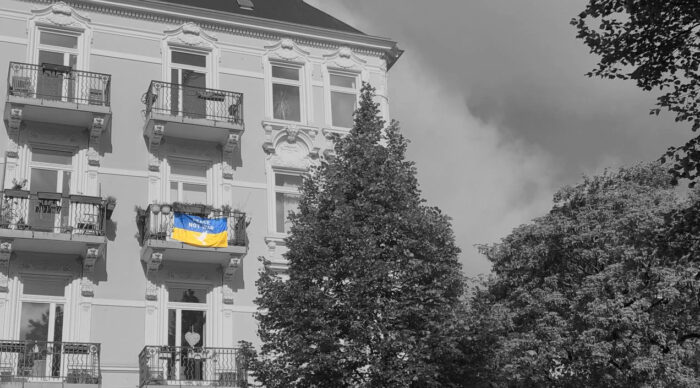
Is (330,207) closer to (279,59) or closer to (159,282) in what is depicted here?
(159,282)

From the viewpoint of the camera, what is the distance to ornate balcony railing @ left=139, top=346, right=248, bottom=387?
22.8 m

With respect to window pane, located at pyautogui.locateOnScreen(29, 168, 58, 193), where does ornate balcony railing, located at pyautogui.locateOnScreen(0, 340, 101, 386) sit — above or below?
below

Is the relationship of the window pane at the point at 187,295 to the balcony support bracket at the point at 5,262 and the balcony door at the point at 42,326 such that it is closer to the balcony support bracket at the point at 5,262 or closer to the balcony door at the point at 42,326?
the balcony door at the point at 42,326

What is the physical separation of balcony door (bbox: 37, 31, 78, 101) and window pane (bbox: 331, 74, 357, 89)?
306 inches

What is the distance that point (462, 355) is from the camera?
60.7 feet

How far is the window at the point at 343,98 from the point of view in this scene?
28.3 m

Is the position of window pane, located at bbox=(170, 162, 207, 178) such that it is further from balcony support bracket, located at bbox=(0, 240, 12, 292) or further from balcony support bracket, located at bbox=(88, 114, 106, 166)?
balcony support bracket, located at bbox=(0, 240, 12, 292)

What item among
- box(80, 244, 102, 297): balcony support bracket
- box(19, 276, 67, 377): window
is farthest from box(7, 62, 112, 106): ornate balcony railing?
box(19, 276, 67, 377): window

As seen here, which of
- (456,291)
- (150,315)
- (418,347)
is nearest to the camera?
(418,347)

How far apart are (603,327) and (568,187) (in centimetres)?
570

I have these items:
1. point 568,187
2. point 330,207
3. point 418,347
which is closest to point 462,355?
point 418,347

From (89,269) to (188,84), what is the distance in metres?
6.39

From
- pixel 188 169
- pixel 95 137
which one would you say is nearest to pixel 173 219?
pixel 188 169

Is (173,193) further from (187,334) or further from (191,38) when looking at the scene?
(191,38)
